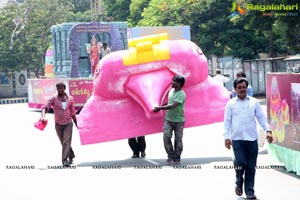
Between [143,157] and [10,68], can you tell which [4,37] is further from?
[143,157]

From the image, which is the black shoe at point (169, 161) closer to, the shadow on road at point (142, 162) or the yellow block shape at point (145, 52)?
the shadow on road at point (142, 162)

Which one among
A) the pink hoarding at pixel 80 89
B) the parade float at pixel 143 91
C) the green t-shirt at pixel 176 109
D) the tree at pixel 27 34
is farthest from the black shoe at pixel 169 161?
the tree at pixel 27 34

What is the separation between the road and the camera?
9227 millimetres

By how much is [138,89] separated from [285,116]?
2981 millimetres

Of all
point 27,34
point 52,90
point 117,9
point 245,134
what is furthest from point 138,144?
point 27,34

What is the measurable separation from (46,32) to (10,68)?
190 inches

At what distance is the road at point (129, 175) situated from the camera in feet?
30.3

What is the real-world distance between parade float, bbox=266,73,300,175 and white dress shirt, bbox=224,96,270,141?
1917 mm

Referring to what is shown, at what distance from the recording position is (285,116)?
10.7 m

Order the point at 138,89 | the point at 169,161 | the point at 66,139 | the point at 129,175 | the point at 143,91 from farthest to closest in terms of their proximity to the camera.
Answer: the point at 138,89, the point at 143,91, the point at 66,139, the point at 169,161, the point at 129,175

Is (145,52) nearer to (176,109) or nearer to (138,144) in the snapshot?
(176,109)

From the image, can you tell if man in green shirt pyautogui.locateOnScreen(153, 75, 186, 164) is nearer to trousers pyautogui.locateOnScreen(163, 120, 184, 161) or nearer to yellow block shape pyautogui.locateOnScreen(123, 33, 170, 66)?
trousers pyautogui.locateOnScreen(163, 120, 184, 161)

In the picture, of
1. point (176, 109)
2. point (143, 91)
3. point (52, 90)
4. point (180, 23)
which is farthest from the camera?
point (180, 23)

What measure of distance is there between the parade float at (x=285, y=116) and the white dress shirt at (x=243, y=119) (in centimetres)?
192
